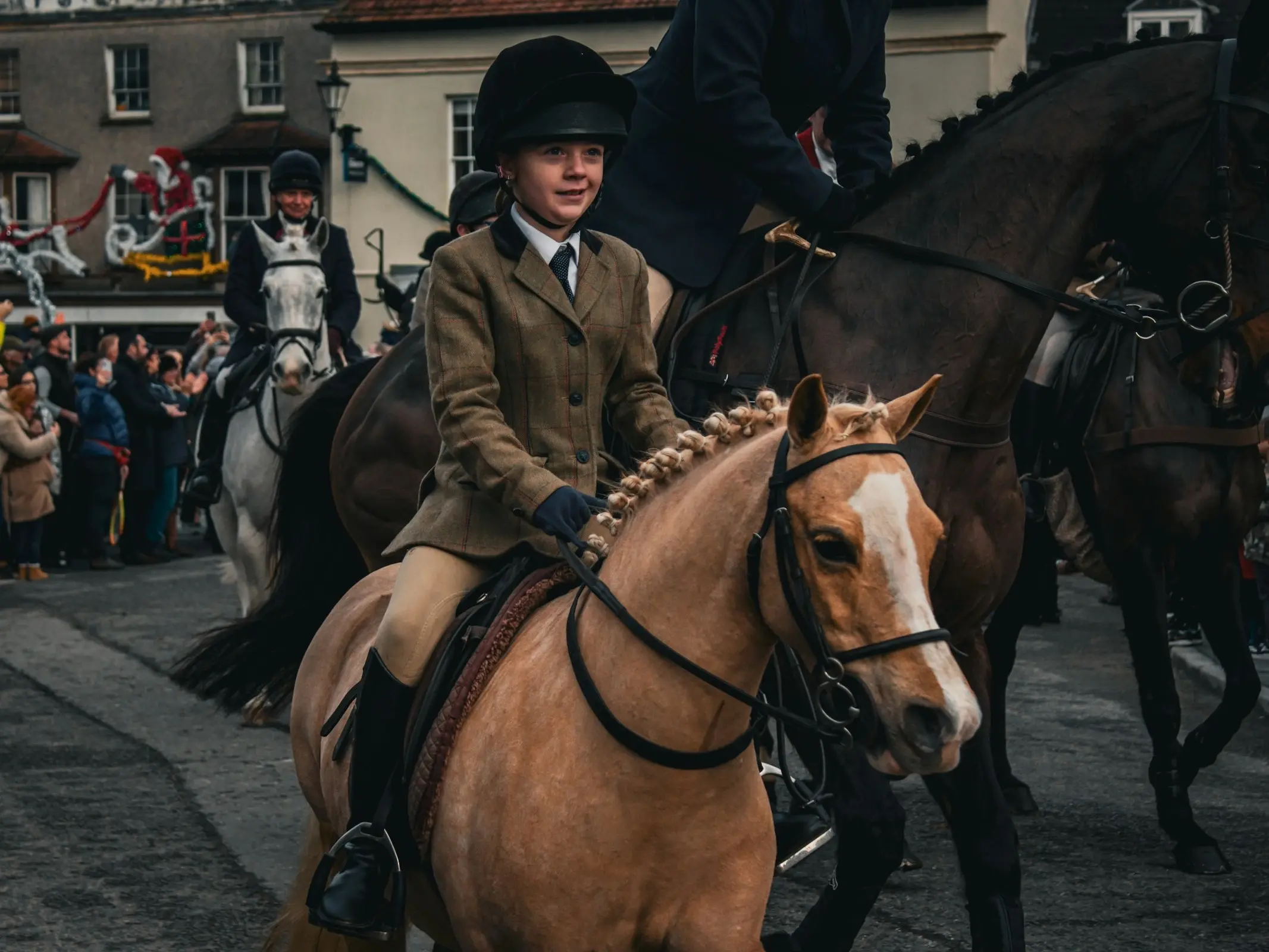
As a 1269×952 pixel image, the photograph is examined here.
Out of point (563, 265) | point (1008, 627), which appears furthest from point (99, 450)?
point (563, 265)

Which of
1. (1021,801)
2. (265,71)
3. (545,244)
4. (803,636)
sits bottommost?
(1021,801)

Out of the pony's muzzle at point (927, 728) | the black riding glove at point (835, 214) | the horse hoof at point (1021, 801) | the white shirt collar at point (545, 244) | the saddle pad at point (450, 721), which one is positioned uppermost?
the black riding glove at point (835, 214)

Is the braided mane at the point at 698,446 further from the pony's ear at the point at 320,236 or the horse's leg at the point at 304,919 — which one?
the pony's ear at the point at 320,236

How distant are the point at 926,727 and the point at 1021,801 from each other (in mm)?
4792

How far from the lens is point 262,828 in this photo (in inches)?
281

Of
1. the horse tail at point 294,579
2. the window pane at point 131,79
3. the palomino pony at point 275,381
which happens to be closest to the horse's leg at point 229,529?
the palomino pony at point 275,381

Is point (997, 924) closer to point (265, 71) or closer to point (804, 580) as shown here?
point (804, 580)

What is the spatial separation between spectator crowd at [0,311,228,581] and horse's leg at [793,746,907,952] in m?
12.7

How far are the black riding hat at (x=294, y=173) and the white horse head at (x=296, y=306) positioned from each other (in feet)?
0.81

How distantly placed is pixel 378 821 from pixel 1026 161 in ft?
9.02

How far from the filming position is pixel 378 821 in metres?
3.91

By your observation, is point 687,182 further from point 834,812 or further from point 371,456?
point 371,456

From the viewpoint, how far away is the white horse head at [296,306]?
1070 cm

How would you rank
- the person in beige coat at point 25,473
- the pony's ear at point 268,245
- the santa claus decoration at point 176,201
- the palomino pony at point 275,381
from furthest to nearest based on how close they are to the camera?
the santa claus decoration at point 176,201
the person in beige coat at point 25,473
the pony's ear at point 268,245
the palomino pony at point 275,381
